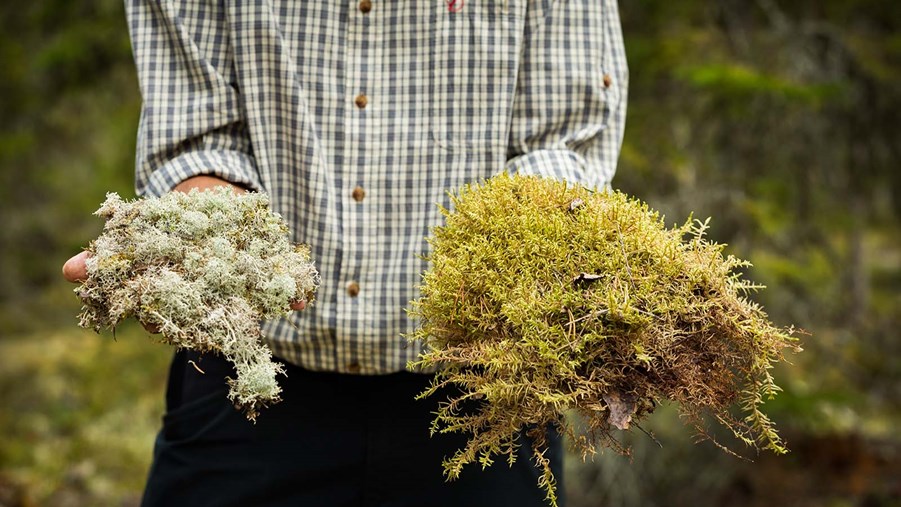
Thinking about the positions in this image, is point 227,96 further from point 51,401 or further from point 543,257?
point 51,401

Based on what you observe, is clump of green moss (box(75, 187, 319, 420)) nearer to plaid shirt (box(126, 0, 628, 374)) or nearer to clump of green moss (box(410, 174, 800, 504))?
clump of green moss (box(410, 174, 800, 504))

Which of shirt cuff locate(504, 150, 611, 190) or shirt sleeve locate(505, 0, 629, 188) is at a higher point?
shirt sleeve locate(505, 0, 629, 188)

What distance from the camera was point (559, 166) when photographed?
1.86 metres

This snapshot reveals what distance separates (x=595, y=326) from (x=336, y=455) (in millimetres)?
913

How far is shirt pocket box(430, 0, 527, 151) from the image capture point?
1.95 metres

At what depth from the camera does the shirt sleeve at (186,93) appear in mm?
1884

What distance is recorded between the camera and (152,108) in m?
1.92

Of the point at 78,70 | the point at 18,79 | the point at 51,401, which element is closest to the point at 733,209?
the point at 78,70

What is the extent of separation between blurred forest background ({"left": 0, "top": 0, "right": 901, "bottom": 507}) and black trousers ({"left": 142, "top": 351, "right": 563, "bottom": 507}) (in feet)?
8.80

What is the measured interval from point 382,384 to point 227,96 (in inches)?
31.5

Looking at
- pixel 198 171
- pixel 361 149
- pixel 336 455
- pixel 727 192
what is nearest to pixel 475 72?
pixel 361 149

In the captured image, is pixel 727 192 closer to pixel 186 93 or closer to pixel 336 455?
pixel 336 455

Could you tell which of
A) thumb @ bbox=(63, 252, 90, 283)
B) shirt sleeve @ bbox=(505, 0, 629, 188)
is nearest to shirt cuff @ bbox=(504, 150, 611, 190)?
shirt sleeve @ bbox=(505, 0, 629, 188)

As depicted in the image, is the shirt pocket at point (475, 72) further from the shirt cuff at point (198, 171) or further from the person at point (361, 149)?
the shirt cuff at point (198, 171)
